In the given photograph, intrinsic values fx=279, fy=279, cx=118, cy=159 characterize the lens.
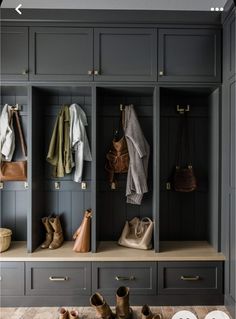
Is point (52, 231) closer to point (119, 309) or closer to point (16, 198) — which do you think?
point (16, 198)

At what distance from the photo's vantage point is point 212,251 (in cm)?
246

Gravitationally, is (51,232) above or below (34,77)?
below

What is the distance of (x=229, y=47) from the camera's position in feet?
7.37

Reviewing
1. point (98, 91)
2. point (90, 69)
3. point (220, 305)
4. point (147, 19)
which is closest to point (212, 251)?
point (220, 305)

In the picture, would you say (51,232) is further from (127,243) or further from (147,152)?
(147,152)

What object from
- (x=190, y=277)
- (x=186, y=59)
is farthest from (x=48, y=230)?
(x=186, y=59)

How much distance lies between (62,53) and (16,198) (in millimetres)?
1445

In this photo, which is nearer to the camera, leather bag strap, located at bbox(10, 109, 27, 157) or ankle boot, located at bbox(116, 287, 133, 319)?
ankle boot, located at bbox(116, 287, 133, 319)

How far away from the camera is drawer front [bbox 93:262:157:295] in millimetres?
2336

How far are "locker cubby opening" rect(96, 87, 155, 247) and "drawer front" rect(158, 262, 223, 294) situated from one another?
555 mm

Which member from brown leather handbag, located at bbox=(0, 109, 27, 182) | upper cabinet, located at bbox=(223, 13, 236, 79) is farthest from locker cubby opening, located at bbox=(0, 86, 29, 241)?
upper cabinet, located at bbox=(223, 13, 236, 79)

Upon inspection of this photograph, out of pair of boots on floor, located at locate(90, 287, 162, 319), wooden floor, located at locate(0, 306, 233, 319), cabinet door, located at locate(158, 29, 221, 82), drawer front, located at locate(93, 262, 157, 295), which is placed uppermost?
cabinet door, located at locate(158, 29, 221, 82)

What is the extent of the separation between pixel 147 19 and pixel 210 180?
1543 millimetres

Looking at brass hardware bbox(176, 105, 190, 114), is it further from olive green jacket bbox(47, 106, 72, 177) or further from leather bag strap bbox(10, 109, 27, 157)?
leather bag strap bbox(10, 109, 27, 157)
